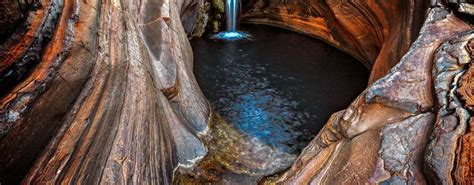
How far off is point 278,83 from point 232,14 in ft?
19.6

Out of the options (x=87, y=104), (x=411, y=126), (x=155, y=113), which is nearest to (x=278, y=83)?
(x=155, y=113)

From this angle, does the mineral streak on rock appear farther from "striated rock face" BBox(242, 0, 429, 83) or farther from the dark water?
the dark water

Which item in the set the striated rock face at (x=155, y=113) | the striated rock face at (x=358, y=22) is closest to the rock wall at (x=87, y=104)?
the striated rock face at (x=155, y=113)

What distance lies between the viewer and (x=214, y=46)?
11.5 metres

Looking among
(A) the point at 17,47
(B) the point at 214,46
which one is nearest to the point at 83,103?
(A) the point at 17,47

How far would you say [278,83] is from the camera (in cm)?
865

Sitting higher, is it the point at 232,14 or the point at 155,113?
the point at 232,14

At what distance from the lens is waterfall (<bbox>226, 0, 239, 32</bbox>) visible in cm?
1351

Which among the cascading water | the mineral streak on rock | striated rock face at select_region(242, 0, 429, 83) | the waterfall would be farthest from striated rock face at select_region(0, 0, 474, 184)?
the waterfall

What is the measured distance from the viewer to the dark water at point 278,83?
22.0 ft

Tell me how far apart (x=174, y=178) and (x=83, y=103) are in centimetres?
179

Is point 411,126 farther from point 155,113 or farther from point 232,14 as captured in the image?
point 232,14

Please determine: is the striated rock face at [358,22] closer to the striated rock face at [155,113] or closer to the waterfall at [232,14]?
the striated rock face at [155,113]

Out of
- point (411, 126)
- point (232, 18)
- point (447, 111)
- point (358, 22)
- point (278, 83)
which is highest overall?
point (232, 18)
